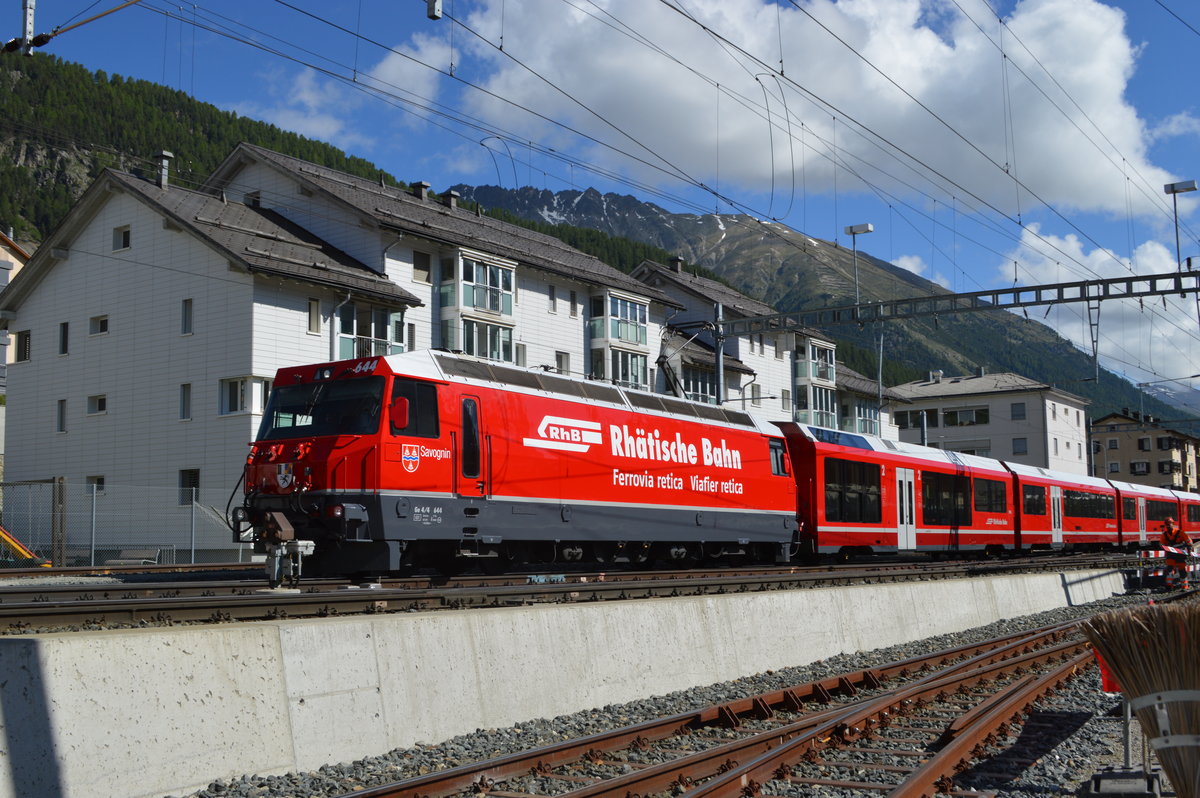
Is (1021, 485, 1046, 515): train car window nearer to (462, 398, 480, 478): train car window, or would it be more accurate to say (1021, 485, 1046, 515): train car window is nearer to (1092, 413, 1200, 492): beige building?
(462, 398, 480, 478): train car window

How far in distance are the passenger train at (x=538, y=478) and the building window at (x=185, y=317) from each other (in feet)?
61.8

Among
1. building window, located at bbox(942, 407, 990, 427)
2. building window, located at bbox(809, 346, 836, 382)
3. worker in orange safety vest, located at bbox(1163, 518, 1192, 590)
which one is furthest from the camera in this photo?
building window, located at bbox(942, 407, 990, 427)

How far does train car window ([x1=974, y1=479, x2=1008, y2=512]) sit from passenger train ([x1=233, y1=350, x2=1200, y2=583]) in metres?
2.76

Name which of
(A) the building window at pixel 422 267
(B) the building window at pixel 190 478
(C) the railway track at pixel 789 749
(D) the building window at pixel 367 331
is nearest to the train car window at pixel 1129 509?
(A) the building window at pixel 422 267

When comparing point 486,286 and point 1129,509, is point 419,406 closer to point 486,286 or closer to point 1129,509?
point 486,286

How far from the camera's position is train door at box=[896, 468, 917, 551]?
1150 inches

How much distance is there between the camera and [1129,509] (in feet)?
158

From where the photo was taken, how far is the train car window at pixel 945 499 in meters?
30.7

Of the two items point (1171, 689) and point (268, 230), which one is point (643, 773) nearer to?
point (1171, 689)

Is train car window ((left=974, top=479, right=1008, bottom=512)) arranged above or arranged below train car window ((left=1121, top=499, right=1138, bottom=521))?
above

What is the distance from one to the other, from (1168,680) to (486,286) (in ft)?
131

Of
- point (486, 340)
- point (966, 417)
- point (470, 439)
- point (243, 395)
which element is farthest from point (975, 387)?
point (470, 439)

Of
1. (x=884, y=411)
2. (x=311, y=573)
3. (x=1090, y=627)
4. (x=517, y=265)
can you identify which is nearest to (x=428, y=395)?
(x=311, y=573)

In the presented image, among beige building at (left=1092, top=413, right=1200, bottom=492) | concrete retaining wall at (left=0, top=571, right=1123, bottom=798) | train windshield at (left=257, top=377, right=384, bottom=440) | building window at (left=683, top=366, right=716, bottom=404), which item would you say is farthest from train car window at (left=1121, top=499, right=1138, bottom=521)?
beige building at (left=1092, top=413, right=1200, bottom=492)
